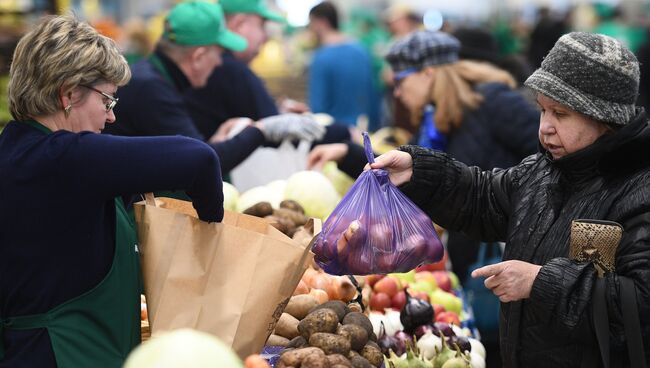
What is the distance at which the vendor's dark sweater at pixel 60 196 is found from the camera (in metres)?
2.36

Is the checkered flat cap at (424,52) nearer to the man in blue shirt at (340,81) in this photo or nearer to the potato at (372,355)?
Result: the potato at (372,355)

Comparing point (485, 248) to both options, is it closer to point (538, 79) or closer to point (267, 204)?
point (267, 204)

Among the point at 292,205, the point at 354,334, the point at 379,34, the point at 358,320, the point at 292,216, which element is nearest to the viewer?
the point at 354,334

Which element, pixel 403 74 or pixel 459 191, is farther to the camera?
pixel 403 74

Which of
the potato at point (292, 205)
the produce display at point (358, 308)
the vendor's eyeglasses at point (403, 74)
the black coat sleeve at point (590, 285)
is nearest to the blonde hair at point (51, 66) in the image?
the produce display at point (358, 308)

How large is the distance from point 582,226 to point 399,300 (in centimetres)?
152

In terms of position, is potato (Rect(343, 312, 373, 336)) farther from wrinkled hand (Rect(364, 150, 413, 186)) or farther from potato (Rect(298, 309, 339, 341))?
wrinkled hand (Rect(364, 150, 413, 186))

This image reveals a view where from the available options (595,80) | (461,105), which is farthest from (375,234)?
(461,105)

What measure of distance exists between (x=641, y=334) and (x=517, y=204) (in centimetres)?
59

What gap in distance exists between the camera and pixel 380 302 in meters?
3.92

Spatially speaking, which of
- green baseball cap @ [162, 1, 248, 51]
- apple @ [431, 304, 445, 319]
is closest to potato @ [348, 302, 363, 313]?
apple @ [431, 304, 445, 319]

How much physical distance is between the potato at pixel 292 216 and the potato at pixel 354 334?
119cm

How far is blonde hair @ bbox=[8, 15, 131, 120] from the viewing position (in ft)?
8.12

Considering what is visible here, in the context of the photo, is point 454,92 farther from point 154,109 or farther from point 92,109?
point 92,109
